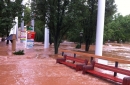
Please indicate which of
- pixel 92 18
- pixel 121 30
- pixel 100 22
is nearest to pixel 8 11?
pixel 100 22

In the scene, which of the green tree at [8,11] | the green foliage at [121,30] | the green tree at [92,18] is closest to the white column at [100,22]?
the green tree at [8,11]

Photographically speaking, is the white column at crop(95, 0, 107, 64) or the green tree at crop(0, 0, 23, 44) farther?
the white column at crop(95, 0, 107, 64)

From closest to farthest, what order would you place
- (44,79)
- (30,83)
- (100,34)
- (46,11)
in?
(30,83), (44,79), (100,34), (46,11)

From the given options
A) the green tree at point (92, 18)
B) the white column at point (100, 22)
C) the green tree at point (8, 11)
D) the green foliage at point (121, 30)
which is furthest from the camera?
the green foliage at point (121, 30)

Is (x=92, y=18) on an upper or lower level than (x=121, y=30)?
lower

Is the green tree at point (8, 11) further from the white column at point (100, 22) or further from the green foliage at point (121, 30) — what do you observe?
the green foliage at point (121, 30)

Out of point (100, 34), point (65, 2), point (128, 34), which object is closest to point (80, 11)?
point (65, 2)

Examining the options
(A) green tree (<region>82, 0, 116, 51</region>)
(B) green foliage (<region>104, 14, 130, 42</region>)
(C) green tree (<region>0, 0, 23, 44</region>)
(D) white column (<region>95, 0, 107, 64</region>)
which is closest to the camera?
(C) green tree (<region>0, 0, 23, 44</region>)

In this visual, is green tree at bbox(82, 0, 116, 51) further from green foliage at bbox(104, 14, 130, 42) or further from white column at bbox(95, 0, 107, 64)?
green foliage at bbox(104, 14, 130, 42)

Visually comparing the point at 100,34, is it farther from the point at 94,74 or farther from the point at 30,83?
the point at 30,83

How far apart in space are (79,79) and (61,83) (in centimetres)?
96

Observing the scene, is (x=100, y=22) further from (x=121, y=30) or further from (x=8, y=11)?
(x=121, y=30)

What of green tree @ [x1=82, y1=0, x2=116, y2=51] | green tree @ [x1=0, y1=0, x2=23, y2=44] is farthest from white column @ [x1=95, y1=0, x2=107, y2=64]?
green tree @ [x1=82, y1=0, x2=116, y2=51]

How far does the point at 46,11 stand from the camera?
54.2ft
